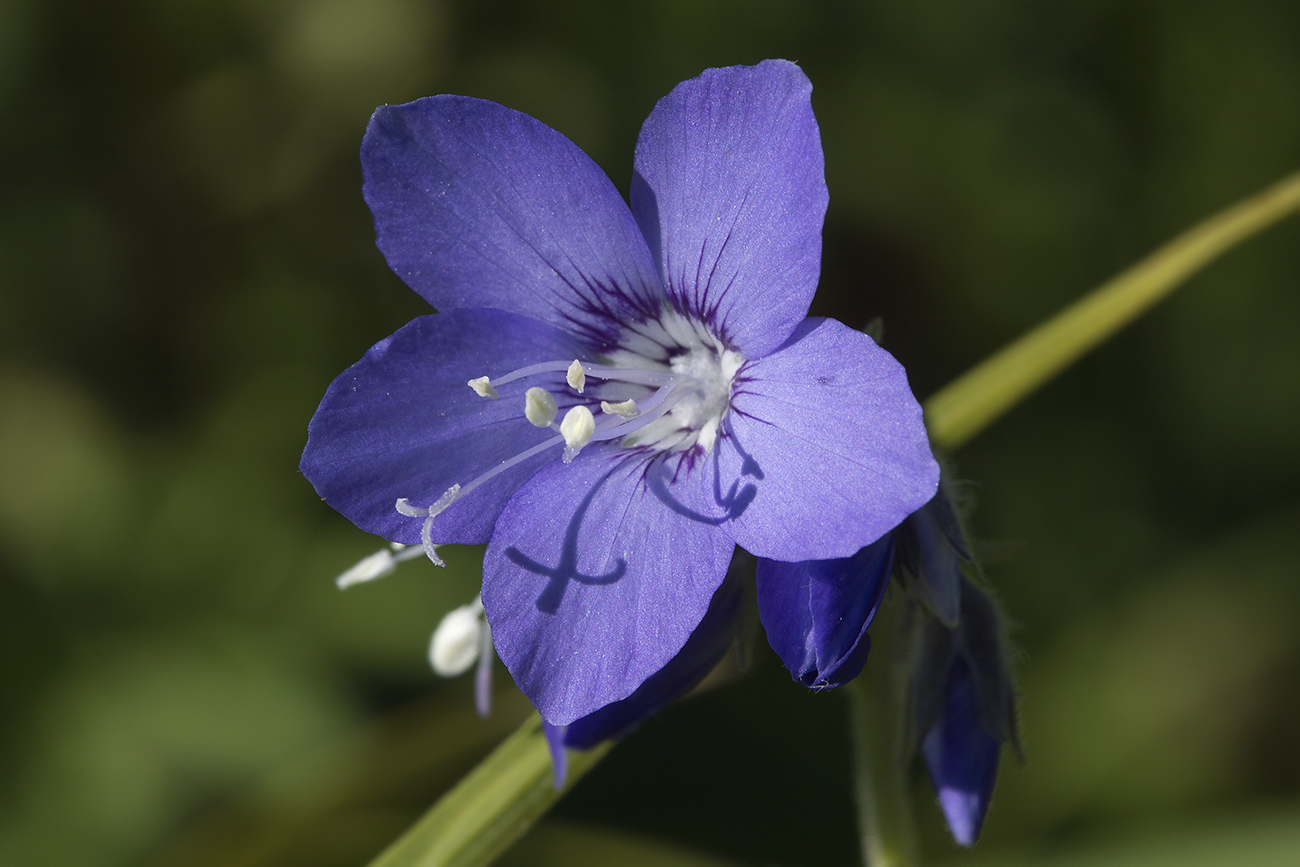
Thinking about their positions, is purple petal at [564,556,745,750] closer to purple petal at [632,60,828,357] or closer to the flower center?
the flower center

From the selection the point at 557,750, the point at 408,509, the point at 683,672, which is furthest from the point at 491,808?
the point at 408,509

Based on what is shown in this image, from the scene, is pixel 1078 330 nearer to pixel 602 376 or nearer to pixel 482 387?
pixel 602 376

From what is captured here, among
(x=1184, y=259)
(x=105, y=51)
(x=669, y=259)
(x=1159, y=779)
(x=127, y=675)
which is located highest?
(x=105, y=51)

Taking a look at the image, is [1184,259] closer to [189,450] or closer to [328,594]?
[328,594]

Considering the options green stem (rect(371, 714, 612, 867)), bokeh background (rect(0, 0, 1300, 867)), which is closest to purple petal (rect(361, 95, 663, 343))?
green stem (rect(371, 714, 612, 867))

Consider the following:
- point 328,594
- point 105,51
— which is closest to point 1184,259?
point 328,594

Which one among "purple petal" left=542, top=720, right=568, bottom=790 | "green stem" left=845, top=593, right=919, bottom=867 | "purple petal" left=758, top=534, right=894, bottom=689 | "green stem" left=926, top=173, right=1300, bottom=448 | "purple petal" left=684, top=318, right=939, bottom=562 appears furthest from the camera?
"green stem" left=926, top=173, right=1300, bottom=448
